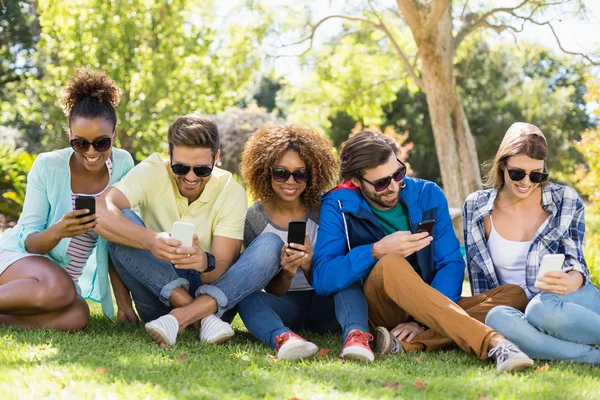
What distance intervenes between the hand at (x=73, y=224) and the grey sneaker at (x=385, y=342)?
6.10 feet

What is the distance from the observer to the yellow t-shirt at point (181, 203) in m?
4.30

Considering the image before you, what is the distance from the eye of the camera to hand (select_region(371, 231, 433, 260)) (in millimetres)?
3887

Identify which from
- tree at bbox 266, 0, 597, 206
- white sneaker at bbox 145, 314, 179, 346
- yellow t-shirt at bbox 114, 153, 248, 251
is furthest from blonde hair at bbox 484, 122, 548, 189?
tree at bbox 266, 0, 597, 206

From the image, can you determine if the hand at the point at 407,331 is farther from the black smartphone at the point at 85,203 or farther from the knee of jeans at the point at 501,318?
the black smartphone at the point at 85,203

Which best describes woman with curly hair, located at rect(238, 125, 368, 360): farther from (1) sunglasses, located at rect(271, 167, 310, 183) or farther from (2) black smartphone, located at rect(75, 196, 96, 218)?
(2) black smartphone, located at rect(75, 196, 96, 218)

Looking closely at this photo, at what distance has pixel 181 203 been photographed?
4418 millimetres

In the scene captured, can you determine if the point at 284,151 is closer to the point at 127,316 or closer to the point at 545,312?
the point at 127,316

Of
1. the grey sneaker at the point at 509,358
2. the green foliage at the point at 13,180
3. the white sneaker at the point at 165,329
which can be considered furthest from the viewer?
the green foliage at the point at 13,180

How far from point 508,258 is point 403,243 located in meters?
0.80

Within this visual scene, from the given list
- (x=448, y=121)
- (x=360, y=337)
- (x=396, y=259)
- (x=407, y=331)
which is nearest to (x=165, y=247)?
(x=360, y=337)

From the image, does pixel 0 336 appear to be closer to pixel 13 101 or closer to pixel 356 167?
pixel 356 167

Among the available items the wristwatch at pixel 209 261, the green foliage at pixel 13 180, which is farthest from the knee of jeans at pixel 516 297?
the green foliage at pixel 13 180

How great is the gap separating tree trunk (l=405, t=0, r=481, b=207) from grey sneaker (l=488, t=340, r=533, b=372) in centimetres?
709

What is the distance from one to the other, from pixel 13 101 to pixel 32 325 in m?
24.0
